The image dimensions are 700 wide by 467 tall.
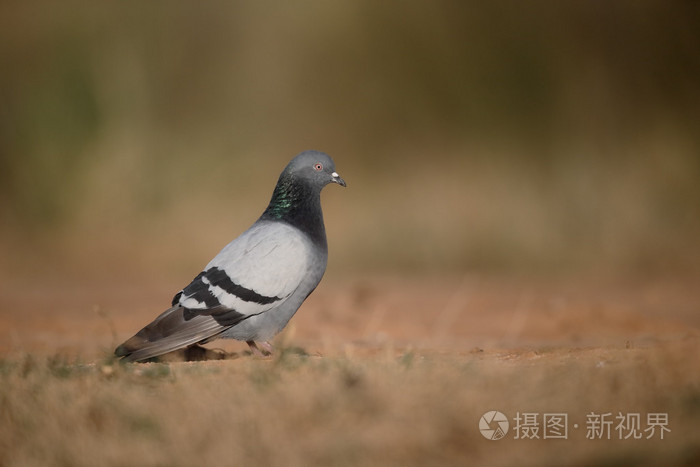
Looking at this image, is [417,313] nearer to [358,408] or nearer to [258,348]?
[258,348]

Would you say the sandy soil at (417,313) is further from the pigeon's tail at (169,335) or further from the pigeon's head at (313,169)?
the pigeon's head at (313,169)

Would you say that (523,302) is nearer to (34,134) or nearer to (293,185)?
(293,185)

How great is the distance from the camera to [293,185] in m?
5.85

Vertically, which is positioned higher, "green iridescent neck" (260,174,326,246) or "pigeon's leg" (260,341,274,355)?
"green iridescent neck" (260,174,326,246)

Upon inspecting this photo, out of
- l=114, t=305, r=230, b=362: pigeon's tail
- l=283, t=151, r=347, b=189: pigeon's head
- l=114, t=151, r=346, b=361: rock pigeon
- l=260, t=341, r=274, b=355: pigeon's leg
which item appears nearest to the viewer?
l=114, t=305, r=230, b=362: pigeon's tail

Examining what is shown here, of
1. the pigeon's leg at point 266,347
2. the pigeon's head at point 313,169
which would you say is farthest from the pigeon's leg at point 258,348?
the pigeon's head at point 313,169

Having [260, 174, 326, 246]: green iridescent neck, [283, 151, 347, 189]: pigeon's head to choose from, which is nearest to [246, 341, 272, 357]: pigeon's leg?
[260, 174, 326, 246]: green iridescent neck

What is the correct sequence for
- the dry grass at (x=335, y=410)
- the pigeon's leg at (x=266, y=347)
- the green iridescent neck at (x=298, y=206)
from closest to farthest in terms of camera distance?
1. the dry grass at (x=335, y=410)
2. the pigeon's leg at (x=266, y=347)
3. the green iridescent neck at (x=298, y=206)

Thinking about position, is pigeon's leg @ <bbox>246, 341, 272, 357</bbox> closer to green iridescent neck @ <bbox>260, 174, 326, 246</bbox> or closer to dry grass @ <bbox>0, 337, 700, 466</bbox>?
green iridescent neck @ <bbox>260, 174, 326, 246</bbox>

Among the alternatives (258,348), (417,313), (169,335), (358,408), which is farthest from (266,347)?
(417,313)

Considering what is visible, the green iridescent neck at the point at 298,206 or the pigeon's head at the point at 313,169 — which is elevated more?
the pigeon's head at the point at 313,169

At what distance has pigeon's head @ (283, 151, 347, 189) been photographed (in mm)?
5871

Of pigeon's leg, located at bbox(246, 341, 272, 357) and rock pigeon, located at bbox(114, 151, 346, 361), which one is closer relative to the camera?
rock pigeon, located at bbox(114, 151, 346, 361)

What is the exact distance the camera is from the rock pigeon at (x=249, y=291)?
5066 mm
